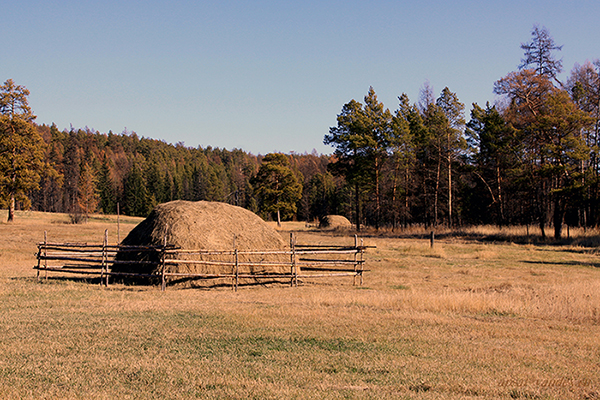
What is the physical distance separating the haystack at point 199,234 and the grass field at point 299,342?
1.30m

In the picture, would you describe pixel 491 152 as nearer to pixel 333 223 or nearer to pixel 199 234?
pixel 333 223

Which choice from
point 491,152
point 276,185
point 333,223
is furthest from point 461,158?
point 276,185

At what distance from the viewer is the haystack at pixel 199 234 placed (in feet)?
52.2

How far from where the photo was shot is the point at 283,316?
34.7ft

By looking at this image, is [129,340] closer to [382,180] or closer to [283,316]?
[283,316]

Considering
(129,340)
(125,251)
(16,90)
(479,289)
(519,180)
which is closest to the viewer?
(129,340)

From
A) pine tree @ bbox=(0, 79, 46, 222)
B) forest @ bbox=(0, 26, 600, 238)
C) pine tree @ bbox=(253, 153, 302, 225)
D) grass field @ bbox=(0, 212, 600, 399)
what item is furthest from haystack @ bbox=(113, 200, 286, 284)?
pine tree @ bbox=(253, 153, 302, 225)

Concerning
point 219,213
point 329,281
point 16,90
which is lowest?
point 329,281

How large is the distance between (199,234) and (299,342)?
353 inches

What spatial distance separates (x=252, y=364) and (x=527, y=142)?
40.4 metres

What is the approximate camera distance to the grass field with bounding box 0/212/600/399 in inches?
233

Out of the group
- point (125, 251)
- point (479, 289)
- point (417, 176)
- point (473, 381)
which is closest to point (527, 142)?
point (417, 176)

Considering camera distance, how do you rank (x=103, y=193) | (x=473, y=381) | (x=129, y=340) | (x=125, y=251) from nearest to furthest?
(x=473, y=381)
(x=129, y=340)
(x=125, y=251)
(x=103, y=193)

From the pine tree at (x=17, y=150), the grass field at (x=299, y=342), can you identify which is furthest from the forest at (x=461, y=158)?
the grass field at (x=299, y=342)
